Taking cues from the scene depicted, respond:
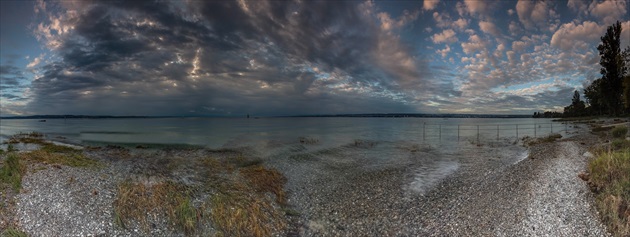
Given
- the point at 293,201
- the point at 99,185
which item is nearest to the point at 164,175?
the point at 99,185

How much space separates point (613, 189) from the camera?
12.1 m

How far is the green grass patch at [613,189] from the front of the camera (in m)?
10.1

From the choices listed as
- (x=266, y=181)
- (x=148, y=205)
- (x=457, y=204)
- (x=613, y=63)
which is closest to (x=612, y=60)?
(x=613, y=63)

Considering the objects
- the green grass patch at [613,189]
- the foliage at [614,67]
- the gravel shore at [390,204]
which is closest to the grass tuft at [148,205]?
the gravel shore at [390,204]

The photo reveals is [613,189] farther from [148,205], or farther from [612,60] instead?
[612,60]

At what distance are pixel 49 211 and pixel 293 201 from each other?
35.3 ft

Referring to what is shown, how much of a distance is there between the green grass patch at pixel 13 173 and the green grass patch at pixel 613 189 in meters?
24.3

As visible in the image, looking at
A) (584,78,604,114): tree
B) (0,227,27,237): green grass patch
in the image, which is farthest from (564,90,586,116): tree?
(0,227,27,237): green grass patch

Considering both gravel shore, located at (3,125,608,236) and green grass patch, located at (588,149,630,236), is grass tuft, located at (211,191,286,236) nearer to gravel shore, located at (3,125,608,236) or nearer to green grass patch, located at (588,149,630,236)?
gravel shore, located at (3,125,608,236)

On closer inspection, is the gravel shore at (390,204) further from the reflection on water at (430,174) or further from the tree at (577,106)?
the tree at (577,106)

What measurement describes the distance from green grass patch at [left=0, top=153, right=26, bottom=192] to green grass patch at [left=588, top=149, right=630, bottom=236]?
2427 centimetres

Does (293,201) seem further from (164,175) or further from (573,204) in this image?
(573,204)

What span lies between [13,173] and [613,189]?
91.4ft

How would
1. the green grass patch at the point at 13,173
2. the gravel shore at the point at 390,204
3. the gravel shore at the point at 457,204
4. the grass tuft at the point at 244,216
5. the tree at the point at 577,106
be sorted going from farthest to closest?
the tree at the point at 577,106 → the green grass patch at the point at 13,173 → the grass tuft at the point at 244,216 → the gravel shore at the point at 457,204 → the gravel shore at the point at 390,204
